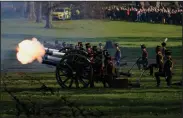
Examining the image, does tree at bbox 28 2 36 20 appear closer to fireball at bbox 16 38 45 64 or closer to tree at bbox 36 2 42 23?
tree at bbox 36 2 42 23

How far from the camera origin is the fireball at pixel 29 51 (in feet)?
57.0

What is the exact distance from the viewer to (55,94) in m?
17.5

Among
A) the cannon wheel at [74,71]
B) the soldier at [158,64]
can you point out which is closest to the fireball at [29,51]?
the cannon wheel at [74,71]

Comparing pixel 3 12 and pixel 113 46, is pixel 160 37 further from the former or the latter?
pixel 3 12

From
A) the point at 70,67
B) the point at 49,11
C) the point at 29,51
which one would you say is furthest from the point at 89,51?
the point at 49,11

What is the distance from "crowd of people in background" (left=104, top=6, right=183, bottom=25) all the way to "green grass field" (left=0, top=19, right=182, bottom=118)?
139mm

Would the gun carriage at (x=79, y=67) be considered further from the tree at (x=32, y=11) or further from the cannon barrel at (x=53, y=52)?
the tree at (x=32, y=11)

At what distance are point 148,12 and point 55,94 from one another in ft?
6.99

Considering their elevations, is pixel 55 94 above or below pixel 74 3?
below

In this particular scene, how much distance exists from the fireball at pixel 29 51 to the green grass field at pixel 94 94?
0.45 feet

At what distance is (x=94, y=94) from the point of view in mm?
17766

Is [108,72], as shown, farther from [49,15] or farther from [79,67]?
[49,15]

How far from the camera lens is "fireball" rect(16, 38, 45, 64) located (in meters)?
17.4

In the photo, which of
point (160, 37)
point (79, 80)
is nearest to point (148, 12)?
point (160, 37)
